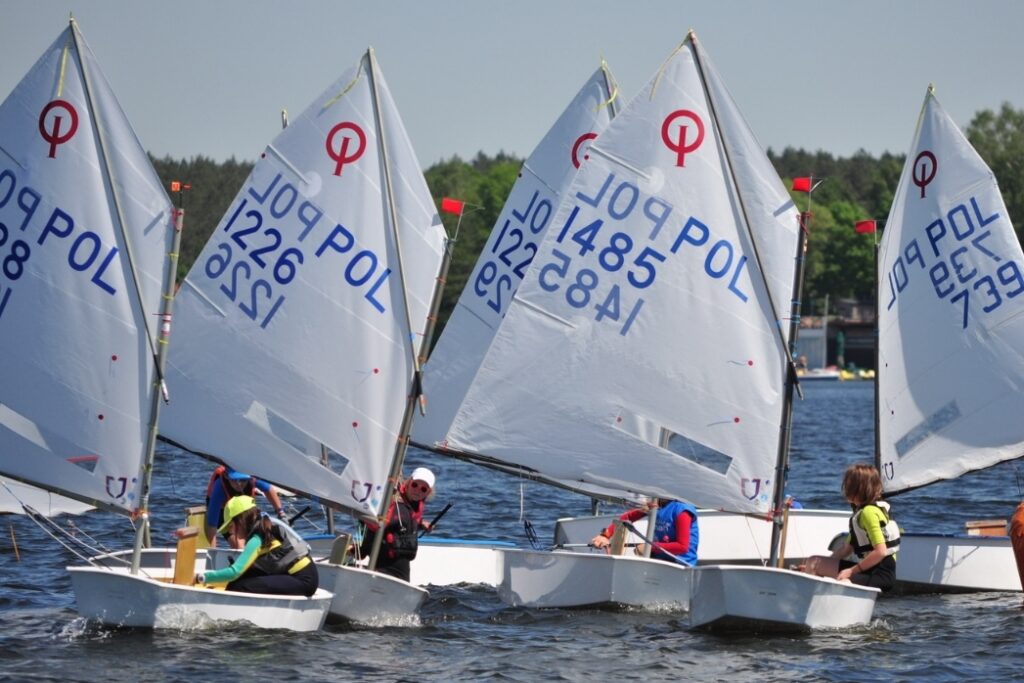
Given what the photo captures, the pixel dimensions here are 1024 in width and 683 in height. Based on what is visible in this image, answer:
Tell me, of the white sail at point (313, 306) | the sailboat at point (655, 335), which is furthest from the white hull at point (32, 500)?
the sailboat at point (655, 335)

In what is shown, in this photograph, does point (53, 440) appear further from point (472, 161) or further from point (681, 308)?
point (472, 161)

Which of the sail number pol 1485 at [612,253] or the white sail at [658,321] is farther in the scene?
the sail number pol 1485 at [612,253]

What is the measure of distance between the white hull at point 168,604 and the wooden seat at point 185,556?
0.22m

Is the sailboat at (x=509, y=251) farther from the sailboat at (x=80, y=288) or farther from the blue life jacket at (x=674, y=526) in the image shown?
the sailboat at (x=80, y=288)

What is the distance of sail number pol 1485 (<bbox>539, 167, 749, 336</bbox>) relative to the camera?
1585 cm

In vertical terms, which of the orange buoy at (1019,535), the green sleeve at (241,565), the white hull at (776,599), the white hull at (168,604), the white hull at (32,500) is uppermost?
the orange buoy at (1019,535)

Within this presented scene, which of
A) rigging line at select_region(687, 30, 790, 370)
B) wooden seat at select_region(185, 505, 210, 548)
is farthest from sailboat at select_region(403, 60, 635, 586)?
rigging line at select_region(687, 30, 790, 370)

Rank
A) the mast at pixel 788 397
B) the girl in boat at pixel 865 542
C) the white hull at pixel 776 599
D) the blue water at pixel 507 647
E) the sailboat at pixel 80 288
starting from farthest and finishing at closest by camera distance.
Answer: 1. the mast at pixel 788 397
2. the sailboat at pixel 80 288
3. the girl in boat at pixel 865 542
4. the white hull at pixel 776 599
5. the blue water at pixel 507 647

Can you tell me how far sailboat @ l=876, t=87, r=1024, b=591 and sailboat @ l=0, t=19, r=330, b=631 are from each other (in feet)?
27.9

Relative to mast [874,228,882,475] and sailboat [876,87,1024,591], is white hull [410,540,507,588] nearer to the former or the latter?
mast [874,228,882,475]

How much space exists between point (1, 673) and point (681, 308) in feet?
22.6

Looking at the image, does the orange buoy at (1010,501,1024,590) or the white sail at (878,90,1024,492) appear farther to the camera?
the white sail at (878,90,1024,492)

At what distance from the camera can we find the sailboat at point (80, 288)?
14688 millimetres

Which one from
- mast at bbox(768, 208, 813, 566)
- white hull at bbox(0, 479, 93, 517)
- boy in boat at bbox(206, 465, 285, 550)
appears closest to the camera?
mast at bbox(768, 208, 813, 566)
